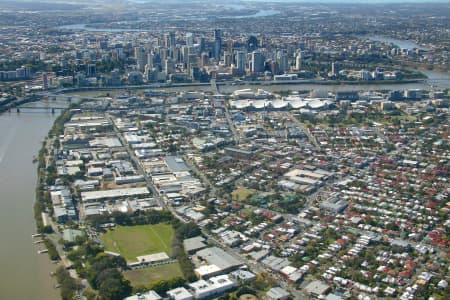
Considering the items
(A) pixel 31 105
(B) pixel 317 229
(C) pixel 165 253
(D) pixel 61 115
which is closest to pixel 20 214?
(C) pixel 165 253

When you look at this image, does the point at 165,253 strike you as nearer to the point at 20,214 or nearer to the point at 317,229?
the point at 317,229

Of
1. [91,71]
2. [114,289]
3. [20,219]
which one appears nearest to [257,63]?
[91,71]

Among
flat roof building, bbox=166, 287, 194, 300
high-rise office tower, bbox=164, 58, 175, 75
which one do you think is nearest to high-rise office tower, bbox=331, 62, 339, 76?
high-rise office tower, bbox=164, 58, 175, 75

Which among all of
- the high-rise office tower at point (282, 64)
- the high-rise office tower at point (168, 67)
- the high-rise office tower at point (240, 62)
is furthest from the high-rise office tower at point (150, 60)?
the high-rise office tower at point (282, 64)

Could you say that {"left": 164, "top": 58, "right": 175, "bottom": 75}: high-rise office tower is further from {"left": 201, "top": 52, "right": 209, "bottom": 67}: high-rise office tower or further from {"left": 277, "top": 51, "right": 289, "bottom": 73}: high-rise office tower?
{"left": 277, "top": 51, "right": 289, "bottom": 73}: high-rise office tower

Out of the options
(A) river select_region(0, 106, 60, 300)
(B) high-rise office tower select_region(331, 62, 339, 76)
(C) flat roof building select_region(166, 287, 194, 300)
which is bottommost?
(A) river select_region(0, 106, 60, 300)

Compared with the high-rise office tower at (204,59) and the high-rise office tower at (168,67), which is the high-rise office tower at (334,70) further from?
the high-rise office tower at (168,67)
